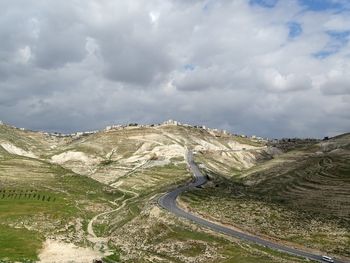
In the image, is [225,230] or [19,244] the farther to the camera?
[225,230]

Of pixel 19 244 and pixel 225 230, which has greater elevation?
pixel 225 230

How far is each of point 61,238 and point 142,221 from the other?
25.0 metres

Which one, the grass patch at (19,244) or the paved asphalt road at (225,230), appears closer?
the grass patch at (19,244)

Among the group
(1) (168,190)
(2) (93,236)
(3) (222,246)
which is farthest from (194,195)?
(3) (222,246)

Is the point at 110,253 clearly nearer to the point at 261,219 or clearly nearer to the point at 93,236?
the point at 93,236

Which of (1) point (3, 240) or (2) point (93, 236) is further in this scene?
(2) point (93, 236)

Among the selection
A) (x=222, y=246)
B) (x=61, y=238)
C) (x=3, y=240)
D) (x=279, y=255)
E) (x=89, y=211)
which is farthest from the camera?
(x=89, y=211)

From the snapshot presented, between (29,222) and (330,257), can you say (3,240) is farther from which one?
(330,257)

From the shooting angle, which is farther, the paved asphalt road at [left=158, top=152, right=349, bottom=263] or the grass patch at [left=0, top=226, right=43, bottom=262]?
the paved asphalt road at [left=158, top=152, right=349, bottom=263]

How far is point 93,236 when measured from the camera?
133750 mm

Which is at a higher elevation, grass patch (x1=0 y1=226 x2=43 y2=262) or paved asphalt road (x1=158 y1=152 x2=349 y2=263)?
paved asphalt road (x1=158 y1=152 x2=349 y2=263)

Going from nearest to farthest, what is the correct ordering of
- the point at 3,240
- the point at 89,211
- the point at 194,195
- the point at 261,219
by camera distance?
the point at 3,240, the point at 261,219, the point at 89,211, the point at 194,195

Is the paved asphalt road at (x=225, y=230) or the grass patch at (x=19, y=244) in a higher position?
the paved asphalt road at (x=225, y=230)

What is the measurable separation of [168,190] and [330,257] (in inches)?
3904
